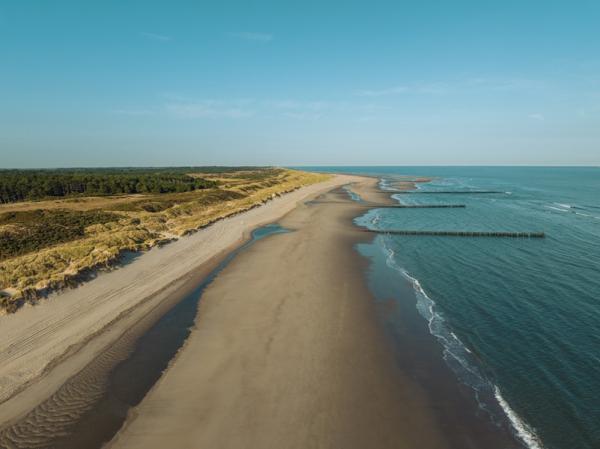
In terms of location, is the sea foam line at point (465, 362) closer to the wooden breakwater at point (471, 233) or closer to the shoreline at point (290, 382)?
the shoreline at point (290, 382)

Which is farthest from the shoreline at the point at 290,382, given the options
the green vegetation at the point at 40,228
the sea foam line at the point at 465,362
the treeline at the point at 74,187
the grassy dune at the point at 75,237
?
the treeline at the point at 74,187

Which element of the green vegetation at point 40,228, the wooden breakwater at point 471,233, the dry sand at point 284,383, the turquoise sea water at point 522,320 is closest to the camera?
the dry sand at point 284,383

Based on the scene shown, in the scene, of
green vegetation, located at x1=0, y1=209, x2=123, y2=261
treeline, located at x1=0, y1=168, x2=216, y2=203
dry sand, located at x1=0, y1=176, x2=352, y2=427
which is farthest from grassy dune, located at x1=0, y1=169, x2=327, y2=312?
treeline, located at x1=0, y1=168, x2=216, y2=203

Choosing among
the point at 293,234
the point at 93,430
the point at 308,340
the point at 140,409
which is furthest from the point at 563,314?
the point at 293,234

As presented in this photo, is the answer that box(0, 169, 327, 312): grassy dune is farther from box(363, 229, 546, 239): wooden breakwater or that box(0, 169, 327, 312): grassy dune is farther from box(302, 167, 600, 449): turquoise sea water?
box(363, 229, 546, 239): wooden breakwater

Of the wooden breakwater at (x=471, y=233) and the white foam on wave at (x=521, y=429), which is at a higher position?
the wooden breakwater at (x=471, y=233)

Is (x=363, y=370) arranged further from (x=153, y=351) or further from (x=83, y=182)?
(x=83, y=182)
